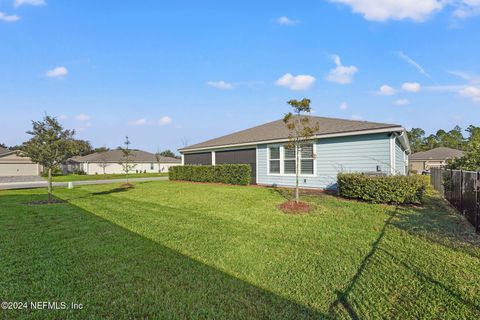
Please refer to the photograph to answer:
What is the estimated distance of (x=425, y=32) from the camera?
12.3m

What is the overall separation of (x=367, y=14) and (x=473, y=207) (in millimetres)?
8926

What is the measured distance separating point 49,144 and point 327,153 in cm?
1194

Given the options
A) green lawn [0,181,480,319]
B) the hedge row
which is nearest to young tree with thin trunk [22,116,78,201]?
green lawn [0,181,480,319]

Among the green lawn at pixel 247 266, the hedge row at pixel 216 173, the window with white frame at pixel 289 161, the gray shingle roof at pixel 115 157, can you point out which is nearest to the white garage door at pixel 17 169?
the gray shingle roof at pixel 115 157

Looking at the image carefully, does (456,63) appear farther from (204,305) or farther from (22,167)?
(22,167)

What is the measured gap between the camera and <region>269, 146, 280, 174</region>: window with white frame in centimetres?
1448

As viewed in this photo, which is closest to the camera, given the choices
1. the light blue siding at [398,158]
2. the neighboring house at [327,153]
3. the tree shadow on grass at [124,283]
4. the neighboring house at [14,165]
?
the tree shadow on grass at [124,283]

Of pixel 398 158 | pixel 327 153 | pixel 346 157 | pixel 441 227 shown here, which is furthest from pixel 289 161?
pixel 441 227

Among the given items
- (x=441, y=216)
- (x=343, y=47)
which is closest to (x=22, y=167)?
(x=343, y=47)

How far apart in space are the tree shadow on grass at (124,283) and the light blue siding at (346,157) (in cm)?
945

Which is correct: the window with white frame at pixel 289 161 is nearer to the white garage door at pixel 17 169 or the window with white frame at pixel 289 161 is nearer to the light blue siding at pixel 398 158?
the light blue siding at pixel 398 158

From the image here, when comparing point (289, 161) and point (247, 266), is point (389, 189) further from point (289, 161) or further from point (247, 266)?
point (247, 266)

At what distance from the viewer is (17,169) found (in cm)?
3412

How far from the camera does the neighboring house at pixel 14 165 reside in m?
32.8
